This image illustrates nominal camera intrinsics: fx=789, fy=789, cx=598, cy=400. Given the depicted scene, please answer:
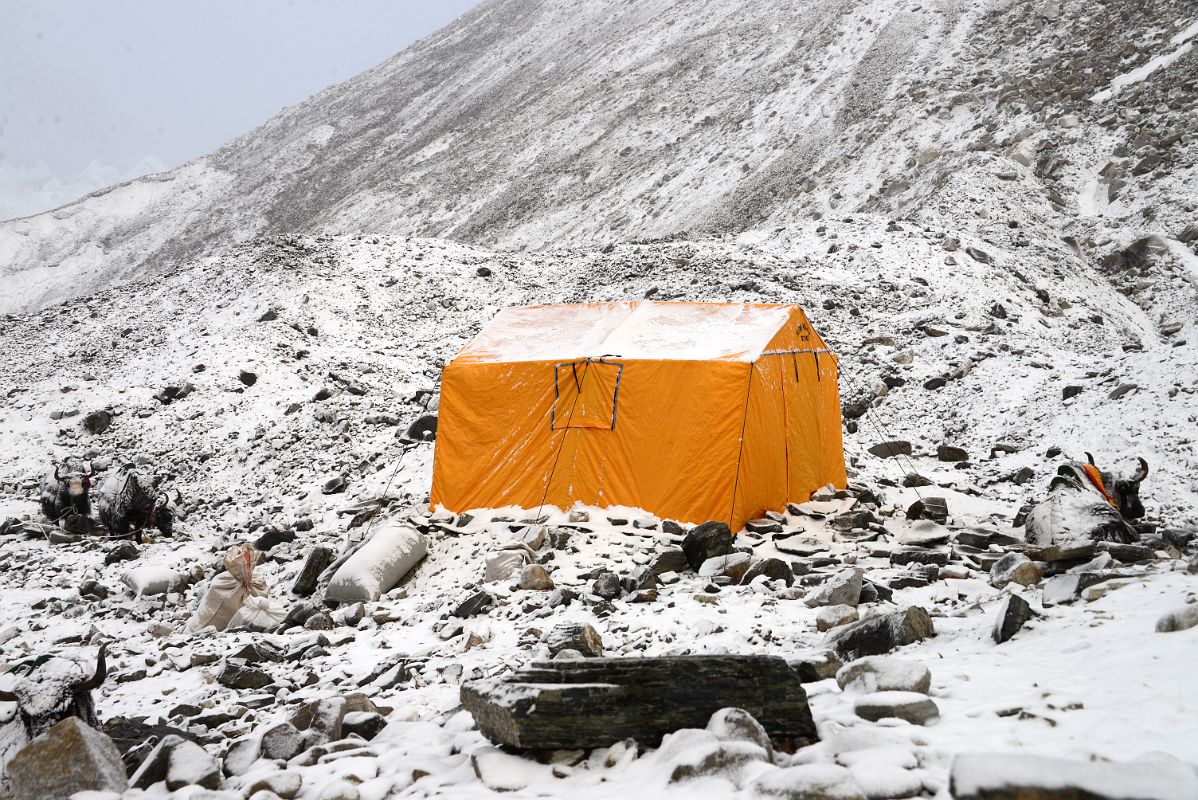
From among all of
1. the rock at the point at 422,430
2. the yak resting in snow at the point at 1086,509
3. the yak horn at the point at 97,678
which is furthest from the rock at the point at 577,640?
the rock at the point at 422,430

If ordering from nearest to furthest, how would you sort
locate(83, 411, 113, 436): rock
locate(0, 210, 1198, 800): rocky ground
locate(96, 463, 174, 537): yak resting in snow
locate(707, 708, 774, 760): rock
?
locate(707, 708, 774, 760): rock < locate(0, 210, 1198, 800): rocky ground < locate(96, 463, 174, 537): yak resting in snow < locate(83, 411, 113, 436): rock

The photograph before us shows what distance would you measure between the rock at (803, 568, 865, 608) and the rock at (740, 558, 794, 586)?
623 mm

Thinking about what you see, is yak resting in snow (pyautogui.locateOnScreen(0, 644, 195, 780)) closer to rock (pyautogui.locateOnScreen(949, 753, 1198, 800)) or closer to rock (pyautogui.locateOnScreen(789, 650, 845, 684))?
rock (pyautogui.locateOnScreen(789, 650, 845, 684))

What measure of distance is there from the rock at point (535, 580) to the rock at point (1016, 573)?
3527mm

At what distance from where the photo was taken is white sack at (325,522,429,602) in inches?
292

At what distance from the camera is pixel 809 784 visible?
8.95 feet

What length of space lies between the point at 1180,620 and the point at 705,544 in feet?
12.8

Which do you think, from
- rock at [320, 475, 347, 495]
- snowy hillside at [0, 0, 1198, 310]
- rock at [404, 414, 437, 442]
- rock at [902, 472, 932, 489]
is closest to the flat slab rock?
rock at [902, 472, 932, 489]

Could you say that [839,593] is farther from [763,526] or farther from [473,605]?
[473,605]

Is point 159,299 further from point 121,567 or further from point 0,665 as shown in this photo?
point 0,665

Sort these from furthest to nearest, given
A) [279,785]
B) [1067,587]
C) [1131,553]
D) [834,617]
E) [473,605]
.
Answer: [473,605] → [1131,553] → [834,617] → [1067,587] → [279,785]

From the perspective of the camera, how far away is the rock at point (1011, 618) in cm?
433

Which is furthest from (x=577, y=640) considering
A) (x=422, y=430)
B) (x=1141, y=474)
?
(x=422, y=430)

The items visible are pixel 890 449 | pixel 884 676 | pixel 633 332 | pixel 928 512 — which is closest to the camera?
pixel 884 676
